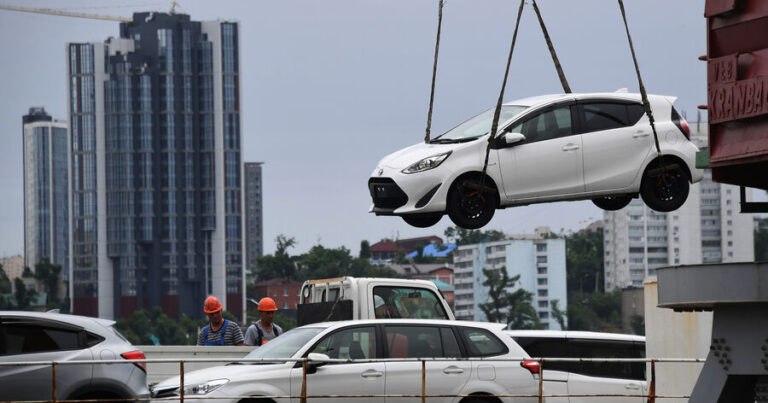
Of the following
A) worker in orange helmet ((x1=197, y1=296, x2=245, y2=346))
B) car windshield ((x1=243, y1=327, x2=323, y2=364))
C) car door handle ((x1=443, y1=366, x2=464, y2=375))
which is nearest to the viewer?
car windshield ((x1=243, y1=327, x2=323, y2=364))

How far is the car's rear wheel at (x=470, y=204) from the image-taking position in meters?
13.1

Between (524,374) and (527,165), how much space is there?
4.26m

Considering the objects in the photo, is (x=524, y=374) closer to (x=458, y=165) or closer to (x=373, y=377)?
(x=373, y=377)

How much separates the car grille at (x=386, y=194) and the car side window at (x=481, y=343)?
11.6ft

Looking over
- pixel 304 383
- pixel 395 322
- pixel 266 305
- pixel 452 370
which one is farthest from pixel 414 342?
pixel 266 305

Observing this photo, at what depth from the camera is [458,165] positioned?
13078 mm

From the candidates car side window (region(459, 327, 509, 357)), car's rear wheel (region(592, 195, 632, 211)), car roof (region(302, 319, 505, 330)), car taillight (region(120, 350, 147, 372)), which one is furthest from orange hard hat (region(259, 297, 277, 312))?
car's rear wheel (region(592, 195, 632, 211))

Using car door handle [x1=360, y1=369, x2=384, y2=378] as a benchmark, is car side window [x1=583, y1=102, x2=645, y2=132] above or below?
above

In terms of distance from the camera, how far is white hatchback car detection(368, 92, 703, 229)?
12977 mm

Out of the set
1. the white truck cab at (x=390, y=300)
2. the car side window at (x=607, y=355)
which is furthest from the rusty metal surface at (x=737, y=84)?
the car side window at (x=607, y=355)

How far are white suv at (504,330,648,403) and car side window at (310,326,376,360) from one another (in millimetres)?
4769

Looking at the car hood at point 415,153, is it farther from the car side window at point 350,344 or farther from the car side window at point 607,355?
the car side window at point 607,355

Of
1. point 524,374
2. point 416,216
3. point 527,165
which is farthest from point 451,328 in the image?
point 527,165

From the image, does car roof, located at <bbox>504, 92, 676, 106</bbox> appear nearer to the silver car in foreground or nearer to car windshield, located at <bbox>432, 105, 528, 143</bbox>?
car windshield, located at <bbox>432, 105, 528, 143</bbox>
